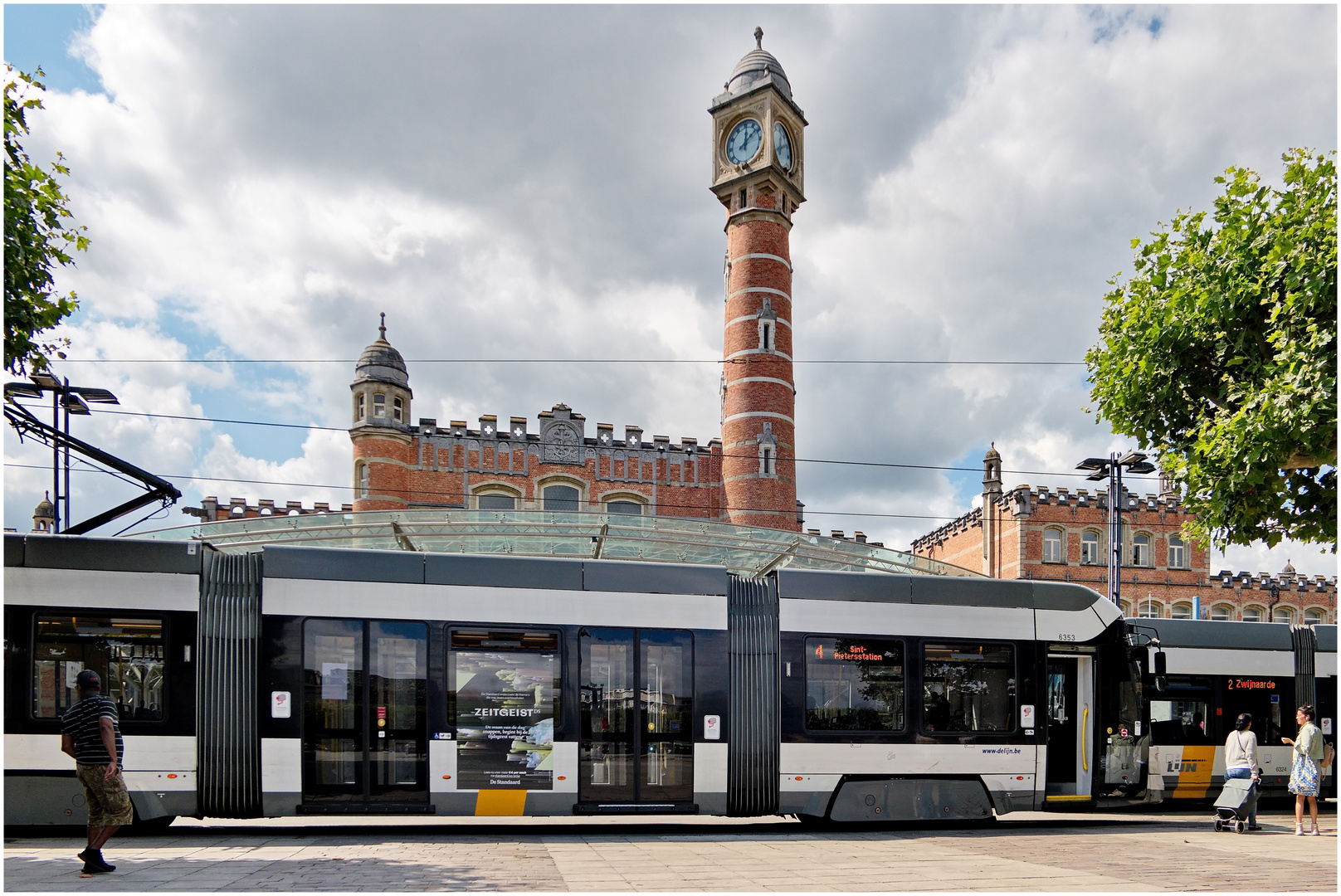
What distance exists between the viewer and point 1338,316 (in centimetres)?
852

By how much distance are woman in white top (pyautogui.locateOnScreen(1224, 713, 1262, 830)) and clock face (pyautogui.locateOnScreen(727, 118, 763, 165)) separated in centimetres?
2713

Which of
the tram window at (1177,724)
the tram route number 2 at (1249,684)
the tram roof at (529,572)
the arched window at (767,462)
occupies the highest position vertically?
the arched window at (767,462)

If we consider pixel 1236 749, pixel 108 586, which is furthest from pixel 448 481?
pixel 1236 749

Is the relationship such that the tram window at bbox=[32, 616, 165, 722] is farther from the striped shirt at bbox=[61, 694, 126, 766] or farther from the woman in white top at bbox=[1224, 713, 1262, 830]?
the woman in white top at bbox=[1224, 713, 1262, 830]

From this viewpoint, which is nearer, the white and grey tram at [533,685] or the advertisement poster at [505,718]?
the white and grey tram at [533,685]

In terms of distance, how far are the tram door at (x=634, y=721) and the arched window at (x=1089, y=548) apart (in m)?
35.3

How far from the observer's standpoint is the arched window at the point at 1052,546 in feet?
132

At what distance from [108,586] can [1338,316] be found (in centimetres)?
1202

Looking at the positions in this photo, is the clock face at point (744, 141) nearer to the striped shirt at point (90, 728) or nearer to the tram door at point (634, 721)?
the tram door at point (634, 721)

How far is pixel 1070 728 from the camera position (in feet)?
36.8

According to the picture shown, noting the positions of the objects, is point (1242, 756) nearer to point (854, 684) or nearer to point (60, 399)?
point (854, 684)

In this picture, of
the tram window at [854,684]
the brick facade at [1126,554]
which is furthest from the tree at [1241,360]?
the brick facade at [1126,554]

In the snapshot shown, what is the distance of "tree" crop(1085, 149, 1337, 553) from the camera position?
9656 millimetres

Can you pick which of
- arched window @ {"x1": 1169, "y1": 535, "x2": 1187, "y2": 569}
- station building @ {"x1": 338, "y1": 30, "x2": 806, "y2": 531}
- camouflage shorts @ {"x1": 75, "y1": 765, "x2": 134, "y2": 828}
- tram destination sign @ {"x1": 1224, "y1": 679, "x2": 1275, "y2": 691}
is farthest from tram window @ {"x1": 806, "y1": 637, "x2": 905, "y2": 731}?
arched window @ {"x1": 1169, "y1": 535, "x2": 1187, "y2": 569}
